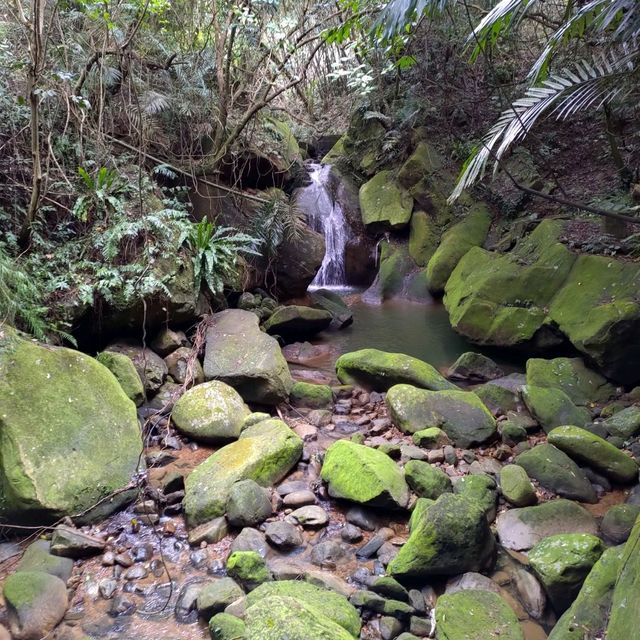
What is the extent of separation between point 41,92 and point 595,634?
17.2 feet

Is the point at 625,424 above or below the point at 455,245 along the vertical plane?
below

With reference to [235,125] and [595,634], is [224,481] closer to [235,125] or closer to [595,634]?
[595,634]

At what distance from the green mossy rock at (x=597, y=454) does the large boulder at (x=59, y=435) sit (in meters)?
3.42

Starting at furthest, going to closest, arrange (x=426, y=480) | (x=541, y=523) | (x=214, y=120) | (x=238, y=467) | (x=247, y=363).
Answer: (x=214, y=120) < (x=247, y=363) < (x=238, y=467) < (x=426, y=480) < (x=541, y=523)

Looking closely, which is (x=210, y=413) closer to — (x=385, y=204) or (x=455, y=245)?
(x=455, y=245)

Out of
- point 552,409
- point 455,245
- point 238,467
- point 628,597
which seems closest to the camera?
point 628,597

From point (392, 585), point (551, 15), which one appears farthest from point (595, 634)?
point (551, 15)

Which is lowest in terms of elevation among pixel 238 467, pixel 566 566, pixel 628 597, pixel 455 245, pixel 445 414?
pixel 238 467

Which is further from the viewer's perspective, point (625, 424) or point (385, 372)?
point (385, 372)

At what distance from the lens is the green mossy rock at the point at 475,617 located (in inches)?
103

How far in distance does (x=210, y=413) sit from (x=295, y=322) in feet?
9.88

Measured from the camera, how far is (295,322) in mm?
7578

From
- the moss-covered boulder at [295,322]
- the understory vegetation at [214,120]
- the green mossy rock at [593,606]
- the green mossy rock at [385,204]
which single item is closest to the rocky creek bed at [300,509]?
the green mossy rock at [593,606]

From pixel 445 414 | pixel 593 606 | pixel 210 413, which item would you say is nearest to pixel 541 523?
pixel 593 606
